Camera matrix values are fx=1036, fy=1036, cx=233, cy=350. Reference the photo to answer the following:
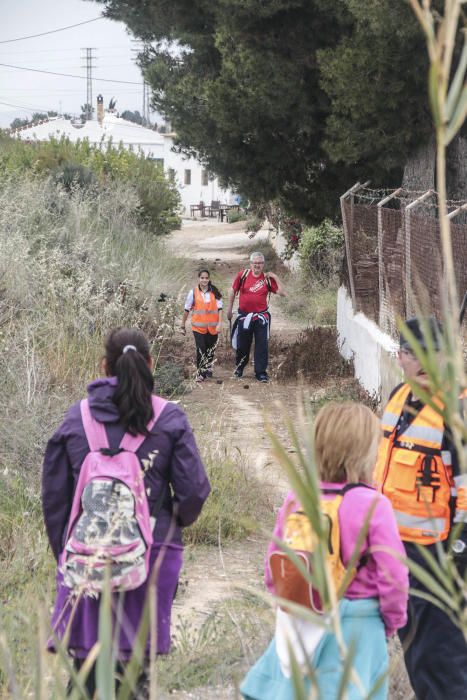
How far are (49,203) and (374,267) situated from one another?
6.07m

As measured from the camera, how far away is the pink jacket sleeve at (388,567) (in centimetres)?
296

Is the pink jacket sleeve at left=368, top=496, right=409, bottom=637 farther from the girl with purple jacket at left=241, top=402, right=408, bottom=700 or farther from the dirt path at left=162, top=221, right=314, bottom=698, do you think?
the dirt path at left=162, top=221, right=314, bottom=698

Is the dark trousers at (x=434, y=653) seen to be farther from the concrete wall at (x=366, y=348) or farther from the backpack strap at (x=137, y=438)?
the concrete wall at (x=366, y=348)

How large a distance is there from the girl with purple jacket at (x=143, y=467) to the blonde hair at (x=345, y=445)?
658 millimetres

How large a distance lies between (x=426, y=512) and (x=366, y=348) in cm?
693

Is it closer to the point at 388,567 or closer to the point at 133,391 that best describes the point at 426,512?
the point at 388,567

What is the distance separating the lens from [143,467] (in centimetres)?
349

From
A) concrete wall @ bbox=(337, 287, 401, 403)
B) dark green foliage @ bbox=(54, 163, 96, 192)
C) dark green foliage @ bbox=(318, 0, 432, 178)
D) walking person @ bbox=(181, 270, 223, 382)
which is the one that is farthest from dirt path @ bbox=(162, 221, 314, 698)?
dark green foliage @ bbox=(54, 163, 96, 192)

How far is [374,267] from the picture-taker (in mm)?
11195

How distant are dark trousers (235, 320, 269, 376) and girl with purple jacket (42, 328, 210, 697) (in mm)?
8494

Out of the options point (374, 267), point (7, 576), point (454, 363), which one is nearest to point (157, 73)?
point (374, 267)

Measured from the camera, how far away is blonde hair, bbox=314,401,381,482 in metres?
3.08

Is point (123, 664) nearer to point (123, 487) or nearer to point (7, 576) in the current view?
point (123, 487)

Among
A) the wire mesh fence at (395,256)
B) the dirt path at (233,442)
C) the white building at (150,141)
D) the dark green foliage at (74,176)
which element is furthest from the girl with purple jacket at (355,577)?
the white building at (150,141)
